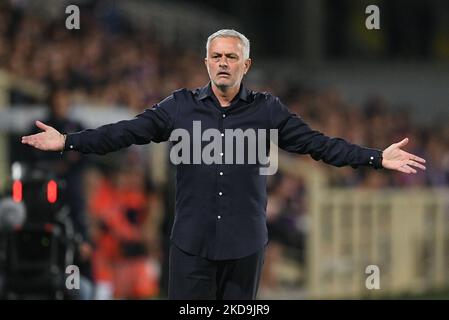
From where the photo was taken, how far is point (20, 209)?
8.99 metres

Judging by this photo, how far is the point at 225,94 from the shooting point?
642 centimetres

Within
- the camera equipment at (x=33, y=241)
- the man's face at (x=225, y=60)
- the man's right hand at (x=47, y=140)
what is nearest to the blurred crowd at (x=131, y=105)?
the camera equipment at (x=33, y=241)

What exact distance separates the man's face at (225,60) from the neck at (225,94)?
9cm

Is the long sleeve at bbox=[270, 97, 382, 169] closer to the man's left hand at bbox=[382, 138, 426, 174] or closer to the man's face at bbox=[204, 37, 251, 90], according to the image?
the man's left hand at bbox=[382, 138, 426, 174]

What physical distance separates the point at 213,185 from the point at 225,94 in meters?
0.44

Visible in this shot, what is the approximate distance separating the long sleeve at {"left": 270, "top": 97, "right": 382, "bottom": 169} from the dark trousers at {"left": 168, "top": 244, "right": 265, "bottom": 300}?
0.58m

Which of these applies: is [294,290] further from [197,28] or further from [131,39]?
[197,28]

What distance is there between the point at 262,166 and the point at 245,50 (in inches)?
22.9

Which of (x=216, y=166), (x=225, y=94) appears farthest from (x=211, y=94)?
(x=216, y=166)

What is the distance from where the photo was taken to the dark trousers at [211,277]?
6348 millimetres

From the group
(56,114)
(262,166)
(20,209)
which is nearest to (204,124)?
(262,166)

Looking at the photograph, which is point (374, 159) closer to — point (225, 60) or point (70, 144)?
point (225, 60)

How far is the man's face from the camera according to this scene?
20.4 ft

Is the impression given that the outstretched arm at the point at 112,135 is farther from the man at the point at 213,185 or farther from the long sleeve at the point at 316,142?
the long sleeve at the point at 316,142
